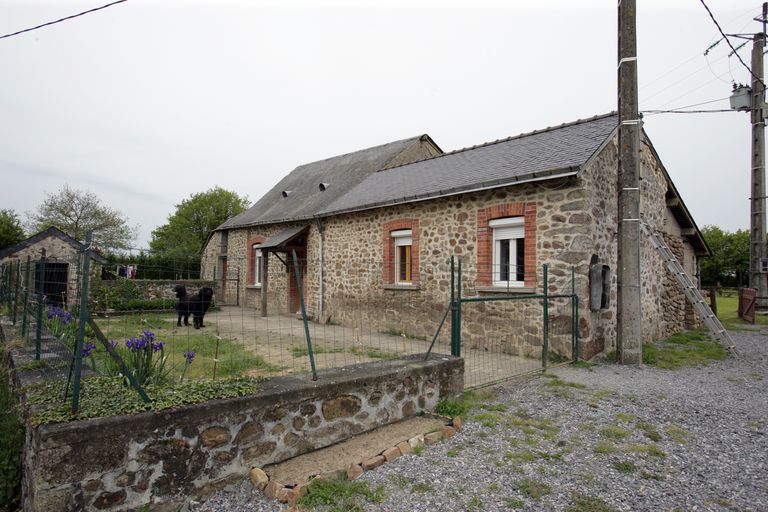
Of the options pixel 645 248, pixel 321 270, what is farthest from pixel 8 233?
pixel 645 248

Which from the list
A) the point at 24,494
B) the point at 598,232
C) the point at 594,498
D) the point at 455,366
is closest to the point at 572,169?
the point at 598,232

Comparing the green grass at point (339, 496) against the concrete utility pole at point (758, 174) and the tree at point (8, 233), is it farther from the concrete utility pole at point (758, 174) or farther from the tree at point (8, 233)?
the tree at point (8, 233)

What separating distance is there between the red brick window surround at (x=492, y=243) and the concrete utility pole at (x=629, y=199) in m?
1.44

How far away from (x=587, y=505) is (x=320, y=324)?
1032 centimetres

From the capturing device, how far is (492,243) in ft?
28.7

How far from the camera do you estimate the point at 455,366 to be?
16.3 feet

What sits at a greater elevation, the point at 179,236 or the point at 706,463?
the point at 179,236

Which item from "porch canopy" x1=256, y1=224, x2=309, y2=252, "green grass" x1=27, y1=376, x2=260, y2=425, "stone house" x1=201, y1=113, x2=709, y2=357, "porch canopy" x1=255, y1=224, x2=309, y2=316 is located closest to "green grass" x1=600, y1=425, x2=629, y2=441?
"green grass" x1=27, y1=376, x2=260, y2=425

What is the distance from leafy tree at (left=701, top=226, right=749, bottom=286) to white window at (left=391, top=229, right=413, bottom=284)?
28739 millimetres

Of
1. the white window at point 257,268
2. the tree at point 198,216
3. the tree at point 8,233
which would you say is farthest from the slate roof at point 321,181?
the tree at point 198,216

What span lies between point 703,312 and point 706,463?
603 centimetres

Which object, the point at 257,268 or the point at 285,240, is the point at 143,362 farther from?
the point at 257,268

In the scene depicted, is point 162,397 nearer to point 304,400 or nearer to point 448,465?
point 304,400

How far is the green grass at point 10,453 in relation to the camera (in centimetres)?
338
